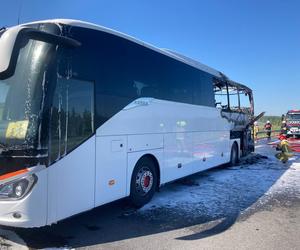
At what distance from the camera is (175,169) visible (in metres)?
8.59

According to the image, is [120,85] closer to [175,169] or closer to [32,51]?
[32,51]

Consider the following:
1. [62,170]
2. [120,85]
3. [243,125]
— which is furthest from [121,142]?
[243,125]

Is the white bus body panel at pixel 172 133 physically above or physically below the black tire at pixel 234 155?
above

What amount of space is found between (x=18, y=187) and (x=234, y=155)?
35.3 feet

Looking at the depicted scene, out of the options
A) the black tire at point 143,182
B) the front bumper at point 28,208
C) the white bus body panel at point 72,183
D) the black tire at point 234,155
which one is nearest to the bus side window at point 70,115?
the white bus body panel at point 72,183

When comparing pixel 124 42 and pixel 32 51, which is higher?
pixel 124 42

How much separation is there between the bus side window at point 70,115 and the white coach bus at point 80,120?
15 millimetres

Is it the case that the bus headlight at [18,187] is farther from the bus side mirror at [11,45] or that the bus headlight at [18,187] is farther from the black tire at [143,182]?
the black tire at [143,182]

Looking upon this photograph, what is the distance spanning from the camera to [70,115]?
523 cm

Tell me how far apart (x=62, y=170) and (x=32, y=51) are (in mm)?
1741

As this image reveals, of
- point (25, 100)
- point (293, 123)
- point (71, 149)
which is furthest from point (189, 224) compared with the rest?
point (293, 123)

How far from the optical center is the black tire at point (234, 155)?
13724 millimetres

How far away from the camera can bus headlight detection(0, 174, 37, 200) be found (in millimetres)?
4605

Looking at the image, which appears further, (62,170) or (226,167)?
(226,167)
